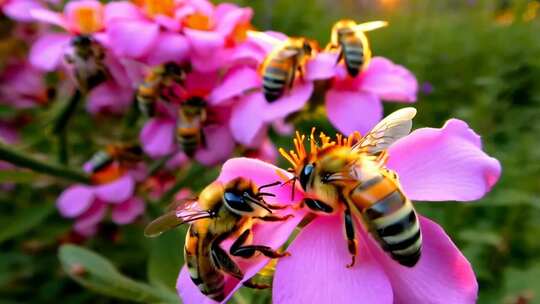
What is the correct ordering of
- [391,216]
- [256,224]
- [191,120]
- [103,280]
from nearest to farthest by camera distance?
[391,216] < [256,224] < [103,280] < [191,120]

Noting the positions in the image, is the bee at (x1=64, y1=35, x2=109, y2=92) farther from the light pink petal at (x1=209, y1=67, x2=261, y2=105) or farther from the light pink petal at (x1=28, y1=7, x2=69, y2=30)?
the light pink petal at (x1=209, y1=67, x2=261, y2=105)

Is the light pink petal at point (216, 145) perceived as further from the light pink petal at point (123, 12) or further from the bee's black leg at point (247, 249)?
the bee's black leg at point (247, 249)

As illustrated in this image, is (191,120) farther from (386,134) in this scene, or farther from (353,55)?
(386,134)

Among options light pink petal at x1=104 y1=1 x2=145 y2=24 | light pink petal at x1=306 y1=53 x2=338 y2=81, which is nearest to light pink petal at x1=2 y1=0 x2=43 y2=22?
light pink petal at x1=104 y1=1 x2=145 y2=24

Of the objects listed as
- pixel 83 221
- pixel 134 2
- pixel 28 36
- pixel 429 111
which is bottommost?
pixel 429 111

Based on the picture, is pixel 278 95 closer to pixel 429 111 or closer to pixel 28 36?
pixel 28 36

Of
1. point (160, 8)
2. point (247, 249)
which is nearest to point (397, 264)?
point (247, 249)

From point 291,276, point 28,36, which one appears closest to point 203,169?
point 28,36
